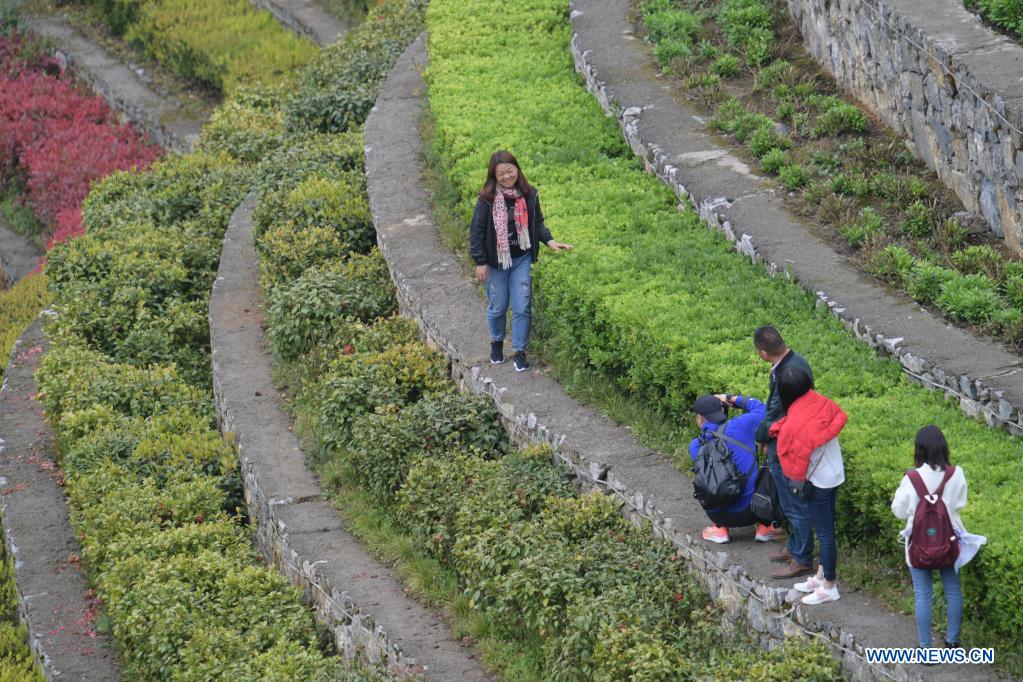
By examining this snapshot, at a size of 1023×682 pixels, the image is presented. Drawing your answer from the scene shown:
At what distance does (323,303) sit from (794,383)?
5.62 m

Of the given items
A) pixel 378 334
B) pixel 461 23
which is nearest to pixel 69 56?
pixel 461 23

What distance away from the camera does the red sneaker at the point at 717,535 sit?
7.79 metres

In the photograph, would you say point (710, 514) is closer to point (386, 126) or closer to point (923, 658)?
point (923, 658)

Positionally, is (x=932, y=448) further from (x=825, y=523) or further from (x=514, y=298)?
(x=514, y=298)

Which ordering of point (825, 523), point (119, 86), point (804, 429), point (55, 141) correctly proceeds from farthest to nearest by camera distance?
1. point (119, 86)
2. point (55, 141)
3. point (825, 523)
4. point (804, 429)

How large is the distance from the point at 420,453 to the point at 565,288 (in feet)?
4.87

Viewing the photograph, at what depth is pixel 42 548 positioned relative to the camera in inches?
461

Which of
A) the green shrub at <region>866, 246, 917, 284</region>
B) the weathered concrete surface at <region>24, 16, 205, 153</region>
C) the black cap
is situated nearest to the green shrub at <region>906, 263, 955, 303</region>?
the green shrub at <region>866, 246, 917, 284</region>

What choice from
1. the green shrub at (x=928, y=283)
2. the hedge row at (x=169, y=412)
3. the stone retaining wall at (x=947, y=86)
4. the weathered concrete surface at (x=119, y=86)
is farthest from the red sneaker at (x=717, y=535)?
the weathered concrete surface at (x=119, y=86)

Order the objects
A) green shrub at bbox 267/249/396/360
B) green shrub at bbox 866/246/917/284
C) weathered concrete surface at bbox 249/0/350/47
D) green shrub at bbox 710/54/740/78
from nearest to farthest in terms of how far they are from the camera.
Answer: green shrub at bbox 866/246/917/284 < green shrub at bbox 267/249/396/360 < green shrub at bbox 710/54/740/78 < weathered concrete surface at bbox 249/0/350/47

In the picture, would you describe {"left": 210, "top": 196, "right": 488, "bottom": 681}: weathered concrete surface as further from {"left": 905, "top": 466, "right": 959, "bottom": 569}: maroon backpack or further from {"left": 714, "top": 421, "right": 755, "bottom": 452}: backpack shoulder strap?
{"left": 905, "top": 466, "right": 959, "bottom": 569}: maroon backpack

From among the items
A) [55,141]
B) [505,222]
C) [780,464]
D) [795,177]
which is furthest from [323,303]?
[55,141]

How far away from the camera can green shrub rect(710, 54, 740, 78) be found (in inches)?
497

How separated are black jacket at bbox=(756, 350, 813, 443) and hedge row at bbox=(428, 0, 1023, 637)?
1.54ft
